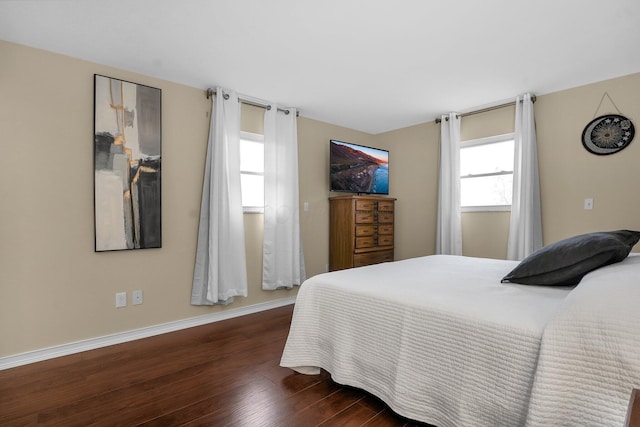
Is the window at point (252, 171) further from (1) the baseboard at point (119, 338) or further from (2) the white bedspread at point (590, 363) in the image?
(2) the white bedspread at point (590, 363)

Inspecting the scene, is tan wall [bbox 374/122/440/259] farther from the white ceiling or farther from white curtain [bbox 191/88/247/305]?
white curtain [bbox 191/88/247/305]

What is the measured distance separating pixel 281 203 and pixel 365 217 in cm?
Result: 111

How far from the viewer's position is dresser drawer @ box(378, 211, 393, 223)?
14.2 feet

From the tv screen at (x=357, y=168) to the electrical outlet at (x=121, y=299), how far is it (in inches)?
100

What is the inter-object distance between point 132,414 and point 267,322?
160 centimetres

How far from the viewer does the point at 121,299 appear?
2.79m

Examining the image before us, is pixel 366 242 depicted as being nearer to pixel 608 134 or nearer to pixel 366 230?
pixel 366 230

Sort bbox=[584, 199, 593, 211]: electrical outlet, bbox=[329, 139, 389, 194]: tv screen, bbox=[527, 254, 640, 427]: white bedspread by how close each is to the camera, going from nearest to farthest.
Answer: bbox=[527, 254, 640, 427]: white bedspread → bbox=[584, 199, 593, 211]: electrical outlet → bbox=[329, 139, 389, 194]: tv screen

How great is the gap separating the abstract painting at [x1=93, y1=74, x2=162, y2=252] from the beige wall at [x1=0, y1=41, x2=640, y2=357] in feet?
0.26

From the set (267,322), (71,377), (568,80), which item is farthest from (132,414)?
(568,80)

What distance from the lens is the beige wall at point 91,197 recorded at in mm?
2359

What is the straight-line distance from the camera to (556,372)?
40.8 inches

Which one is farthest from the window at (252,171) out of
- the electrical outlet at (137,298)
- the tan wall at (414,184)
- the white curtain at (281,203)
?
the tan wall at (414,184)

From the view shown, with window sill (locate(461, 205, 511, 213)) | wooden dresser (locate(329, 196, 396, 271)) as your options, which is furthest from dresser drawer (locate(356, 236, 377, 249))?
window sill (locate(461, 205, 511, 213))
